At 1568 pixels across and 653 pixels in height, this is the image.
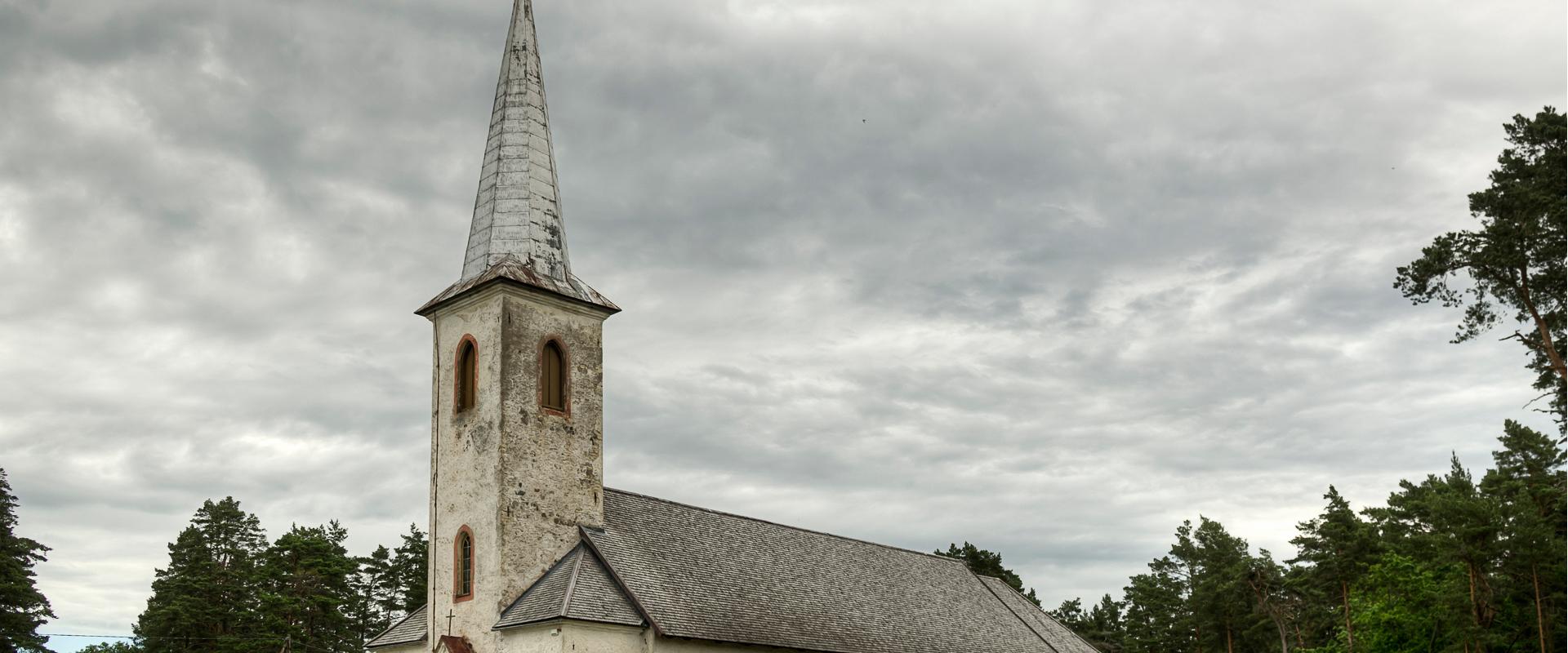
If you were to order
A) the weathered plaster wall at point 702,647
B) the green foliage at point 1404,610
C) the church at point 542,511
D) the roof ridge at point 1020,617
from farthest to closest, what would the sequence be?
the green foliage at point 1404,610 → the roof ridge at point 1020,617 → the church at point 542,511 → the weathered plaster wall at point 702,647

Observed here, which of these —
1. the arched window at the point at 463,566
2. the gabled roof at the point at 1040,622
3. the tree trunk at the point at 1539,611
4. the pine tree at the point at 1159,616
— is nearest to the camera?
the arched window at the point at 463,566

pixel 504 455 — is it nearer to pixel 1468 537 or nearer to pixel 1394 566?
pixel 1468 537

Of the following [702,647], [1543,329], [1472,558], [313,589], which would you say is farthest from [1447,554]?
[313,589]

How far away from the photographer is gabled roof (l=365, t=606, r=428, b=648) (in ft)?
97.2

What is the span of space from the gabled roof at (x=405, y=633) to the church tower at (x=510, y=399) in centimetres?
95

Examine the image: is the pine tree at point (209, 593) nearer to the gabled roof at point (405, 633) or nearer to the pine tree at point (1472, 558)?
the gabled roof at point (405, 633)

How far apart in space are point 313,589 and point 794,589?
37.4m

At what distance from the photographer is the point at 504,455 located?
27.9 m

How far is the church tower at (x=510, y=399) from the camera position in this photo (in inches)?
1096

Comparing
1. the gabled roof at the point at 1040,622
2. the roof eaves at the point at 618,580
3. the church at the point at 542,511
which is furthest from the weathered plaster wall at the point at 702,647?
the gabled roof at the point at 1040,622

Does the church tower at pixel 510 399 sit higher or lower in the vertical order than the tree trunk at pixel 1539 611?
higher

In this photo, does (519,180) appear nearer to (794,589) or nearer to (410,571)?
(794,589)

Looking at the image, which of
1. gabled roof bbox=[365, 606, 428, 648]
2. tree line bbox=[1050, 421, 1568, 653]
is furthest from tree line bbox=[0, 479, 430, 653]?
tree line bbox=[1050, 421, 1568, 653]

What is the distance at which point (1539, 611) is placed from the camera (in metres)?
36.8
